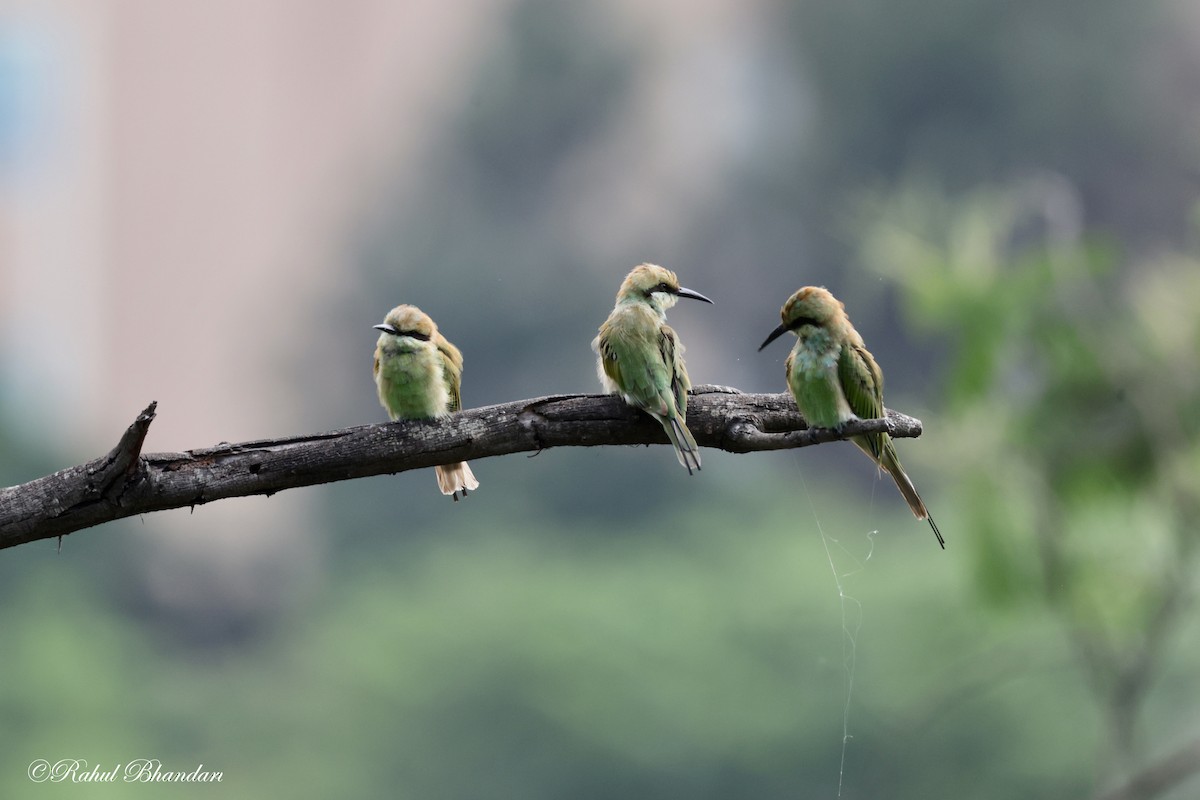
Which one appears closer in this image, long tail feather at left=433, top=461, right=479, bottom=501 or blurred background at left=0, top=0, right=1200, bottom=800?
long tail feather at left=433, top=461, right=479, bottom=501

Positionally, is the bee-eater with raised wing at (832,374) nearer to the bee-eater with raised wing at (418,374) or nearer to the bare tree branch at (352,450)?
the bare tree branch at (352,450)

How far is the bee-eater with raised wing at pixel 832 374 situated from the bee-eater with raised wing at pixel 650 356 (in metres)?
0.25

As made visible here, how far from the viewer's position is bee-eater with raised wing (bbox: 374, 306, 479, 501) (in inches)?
134

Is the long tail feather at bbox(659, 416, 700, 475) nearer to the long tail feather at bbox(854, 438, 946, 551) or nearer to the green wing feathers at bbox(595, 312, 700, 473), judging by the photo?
the green wing feathers at bbox(595, 312, 700, 473)

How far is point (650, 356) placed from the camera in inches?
129

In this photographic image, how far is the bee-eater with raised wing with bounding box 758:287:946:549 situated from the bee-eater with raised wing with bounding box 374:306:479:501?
775 millimetres

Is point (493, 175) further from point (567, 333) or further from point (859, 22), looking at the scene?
point (859, 22)

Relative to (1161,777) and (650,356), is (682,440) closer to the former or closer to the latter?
(650,356)

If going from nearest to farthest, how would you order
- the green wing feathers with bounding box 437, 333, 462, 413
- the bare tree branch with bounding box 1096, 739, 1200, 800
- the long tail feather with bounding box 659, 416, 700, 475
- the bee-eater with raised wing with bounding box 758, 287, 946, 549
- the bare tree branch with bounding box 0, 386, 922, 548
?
the bare tree branch with bounding box 0, 386, 922, 548 → the long tail feather with bounding box 659, 416, 700, 475 → the bee-eater with raised wing with bounding box 758, 287, 946, 549 → the green wing feathers with bounding box 437, 333, 462, 413 → the bare tree branch with bounding box 1096, 739, 1200, 800

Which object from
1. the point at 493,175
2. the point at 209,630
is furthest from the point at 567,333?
the point at 209,630

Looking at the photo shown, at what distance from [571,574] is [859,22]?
13.7 m

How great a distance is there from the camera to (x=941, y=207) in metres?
8.35

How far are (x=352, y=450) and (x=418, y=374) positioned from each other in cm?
44

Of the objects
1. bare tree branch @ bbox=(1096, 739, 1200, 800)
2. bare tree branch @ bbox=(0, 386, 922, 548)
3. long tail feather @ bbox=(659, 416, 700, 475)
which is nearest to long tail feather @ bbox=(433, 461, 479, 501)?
bare tree branch @ bbox=(0, 386, 922, 548)
